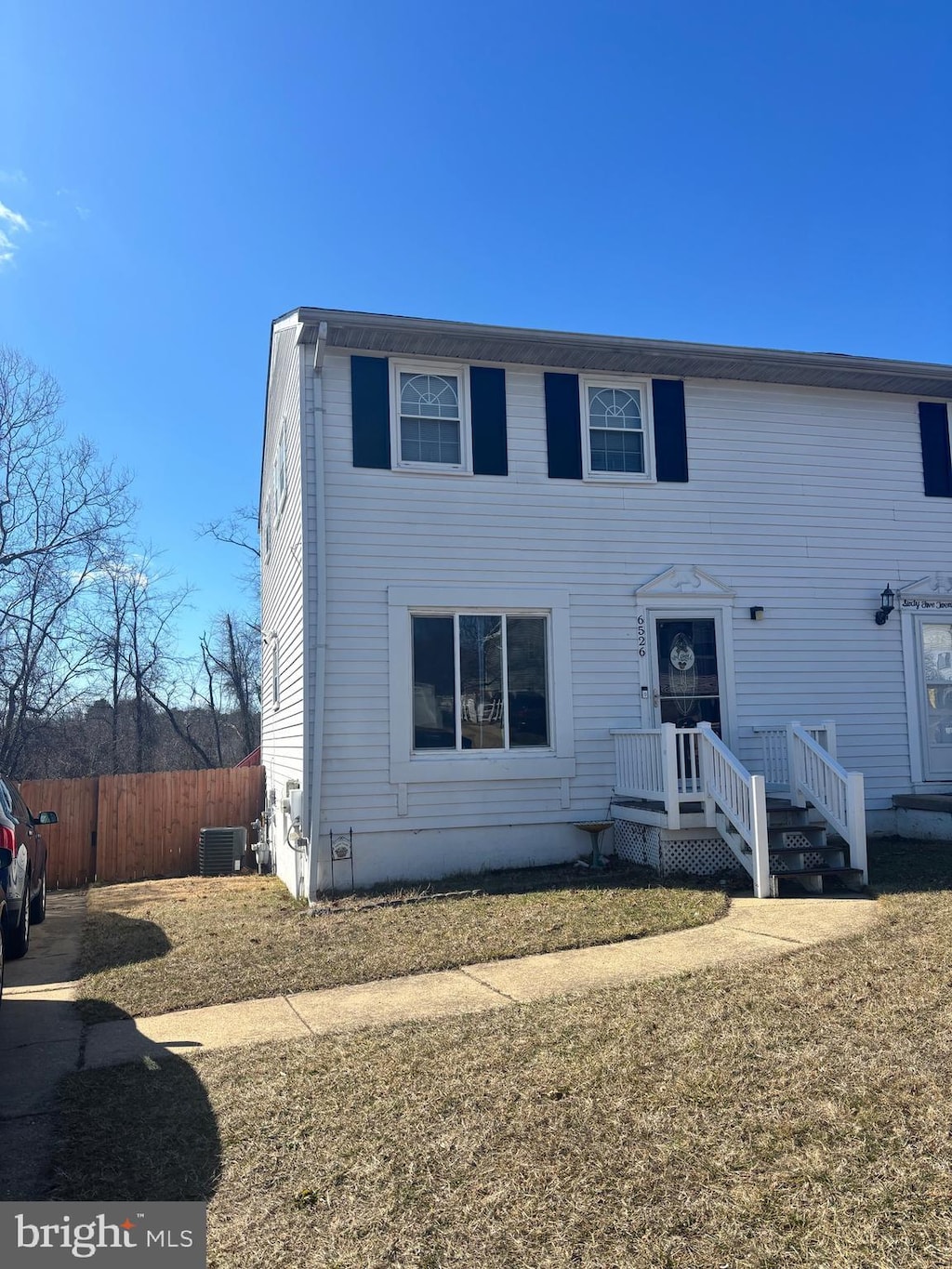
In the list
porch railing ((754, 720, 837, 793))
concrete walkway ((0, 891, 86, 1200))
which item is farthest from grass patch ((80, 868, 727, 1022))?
porch railing ((754, 720, 837, 793))

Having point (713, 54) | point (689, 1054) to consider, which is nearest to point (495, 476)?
point (713, 54)

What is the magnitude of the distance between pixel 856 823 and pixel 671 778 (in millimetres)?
1736

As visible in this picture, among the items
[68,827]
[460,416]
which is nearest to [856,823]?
[460,416]

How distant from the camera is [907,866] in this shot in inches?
372

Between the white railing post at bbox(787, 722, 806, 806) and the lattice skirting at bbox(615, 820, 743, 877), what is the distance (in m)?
0.86

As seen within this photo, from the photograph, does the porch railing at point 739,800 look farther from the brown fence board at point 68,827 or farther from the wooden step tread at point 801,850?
the brown fence board at point 68,827

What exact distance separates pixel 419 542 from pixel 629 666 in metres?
2.80

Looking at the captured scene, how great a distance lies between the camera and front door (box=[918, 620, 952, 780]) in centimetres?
1164

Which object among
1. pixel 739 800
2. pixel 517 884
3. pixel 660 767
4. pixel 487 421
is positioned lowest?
pixel 517 884

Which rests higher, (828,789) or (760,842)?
(828,789)

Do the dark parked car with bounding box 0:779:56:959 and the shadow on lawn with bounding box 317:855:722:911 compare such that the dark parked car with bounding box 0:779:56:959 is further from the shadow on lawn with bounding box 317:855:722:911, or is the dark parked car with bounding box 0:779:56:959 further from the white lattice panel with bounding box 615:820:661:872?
the white lattice panel with bounding box 615:820:661:872

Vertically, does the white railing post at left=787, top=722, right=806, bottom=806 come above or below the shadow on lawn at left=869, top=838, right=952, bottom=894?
above

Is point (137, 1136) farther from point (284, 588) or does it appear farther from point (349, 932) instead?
point (284, 588)

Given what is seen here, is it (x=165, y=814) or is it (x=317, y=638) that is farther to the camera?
(x=165, y=814)
